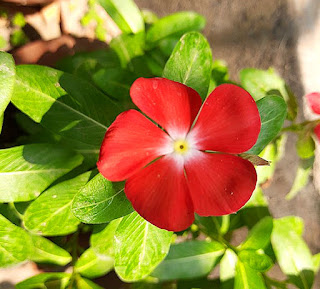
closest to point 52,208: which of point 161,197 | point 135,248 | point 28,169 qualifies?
point 28,169

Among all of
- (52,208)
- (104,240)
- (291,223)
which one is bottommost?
(291,223)

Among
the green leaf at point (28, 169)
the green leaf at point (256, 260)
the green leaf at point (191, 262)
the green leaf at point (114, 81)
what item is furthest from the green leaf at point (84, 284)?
the green leaf at point (114, 81)

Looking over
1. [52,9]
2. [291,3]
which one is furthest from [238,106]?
[291,3]

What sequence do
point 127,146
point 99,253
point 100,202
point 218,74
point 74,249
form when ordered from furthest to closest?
point 218,74, point 74,249, point 99,253, point 100,202, point 127,146

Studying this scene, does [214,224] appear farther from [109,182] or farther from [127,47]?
[127,47]

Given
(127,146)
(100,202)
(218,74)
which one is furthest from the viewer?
(218,74)

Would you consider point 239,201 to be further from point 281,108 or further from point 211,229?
point 211,229

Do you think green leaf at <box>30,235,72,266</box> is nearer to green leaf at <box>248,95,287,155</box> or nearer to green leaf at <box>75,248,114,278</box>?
green leaf at <box>75,248,114,278</box>

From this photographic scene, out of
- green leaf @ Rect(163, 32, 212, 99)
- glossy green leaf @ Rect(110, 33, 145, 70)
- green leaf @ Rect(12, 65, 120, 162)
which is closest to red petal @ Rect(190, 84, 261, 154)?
green leaf @ Rect(163, 32, 212, 99)
